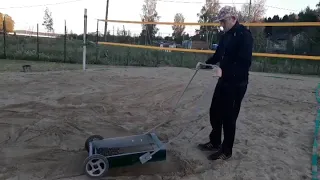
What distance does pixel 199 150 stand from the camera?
377 cm

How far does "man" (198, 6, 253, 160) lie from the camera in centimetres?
322

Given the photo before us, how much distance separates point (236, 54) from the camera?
3252 millimetres

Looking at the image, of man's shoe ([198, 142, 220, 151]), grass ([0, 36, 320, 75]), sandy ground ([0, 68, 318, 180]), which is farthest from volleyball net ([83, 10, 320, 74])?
man's shoe ([198, 142, 220, 151])

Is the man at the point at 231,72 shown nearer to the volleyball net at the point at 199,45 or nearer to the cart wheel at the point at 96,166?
the cart wheel at the point at 96,166

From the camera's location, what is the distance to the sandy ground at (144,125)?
125 inches

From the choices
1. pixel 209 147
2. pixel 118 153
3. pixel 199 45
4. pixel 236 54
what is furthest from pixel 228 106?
pixel 199 45

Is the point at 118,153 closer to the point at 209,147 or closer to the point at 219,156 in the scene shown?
the point at 219,156

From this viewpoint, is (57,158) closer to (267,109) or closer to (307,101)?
(267,109)

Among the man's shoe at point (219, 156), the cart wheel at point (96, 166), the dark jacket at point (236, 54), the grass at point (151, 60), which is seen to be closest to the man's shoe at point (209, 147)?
the man's shoe at point (219, 156)

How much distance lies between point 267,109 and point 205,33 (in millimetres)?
9114

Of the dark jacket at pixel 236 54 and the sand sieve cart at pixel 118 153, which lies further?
the dark jacket at pixel 236 54

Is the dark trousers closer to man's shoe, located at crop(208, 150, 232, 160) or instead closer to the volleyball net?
man's shoe, located at crop(208, 150, 232, 160)

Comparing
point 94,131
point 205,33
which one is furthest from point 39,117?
point 205,33

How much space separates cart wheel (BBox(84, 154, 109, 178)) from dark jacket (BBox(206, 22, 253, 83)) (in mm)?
1521
